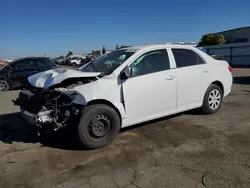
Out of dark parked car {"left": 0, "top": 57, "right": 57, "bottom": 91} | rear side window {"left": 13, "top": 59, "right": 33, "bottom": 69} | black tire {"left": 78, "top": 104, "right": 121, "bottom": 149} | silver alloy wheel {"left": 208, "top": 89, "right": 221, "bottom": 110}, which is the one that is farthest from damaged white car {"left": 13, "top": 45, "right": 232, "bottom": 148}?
rear side window {"left": 13, "top": 59, "right": 33, "bottom": 69}

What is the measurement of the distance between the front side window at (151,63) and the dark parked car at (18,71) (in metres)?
8.20

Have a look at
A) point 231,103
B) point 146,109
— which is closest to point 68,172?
point 146,109

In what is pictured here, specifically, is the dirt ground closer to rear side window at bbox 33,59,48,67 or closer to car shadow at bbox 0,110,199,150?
car shadow at bbox 0,110,199,150

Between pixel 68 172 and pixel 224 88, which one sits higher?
pixel 224 88

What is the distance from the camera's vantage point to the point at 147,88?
455 cm

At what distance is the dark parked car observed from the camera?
38.9 ft

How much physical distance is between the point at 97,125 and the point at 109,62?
1.40 metres

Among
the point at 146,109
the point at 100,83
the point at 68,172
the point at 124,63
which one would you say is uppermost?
the point at 124,63

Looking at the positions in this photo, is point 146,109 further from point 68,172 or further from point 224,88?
point 224,88

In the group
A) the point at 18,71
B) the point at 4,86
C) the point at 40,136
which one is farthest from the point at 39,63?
the point at 40,136

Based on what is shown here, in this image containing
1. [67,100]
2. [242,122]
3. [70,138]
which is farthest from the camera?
[242,122]

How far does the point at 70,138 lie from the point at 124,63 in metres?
1.81

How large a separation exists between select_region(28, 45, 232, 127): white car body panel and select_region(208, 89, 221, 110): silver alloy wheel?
0.91 ft

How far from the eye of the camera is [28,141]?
4.79 metres
